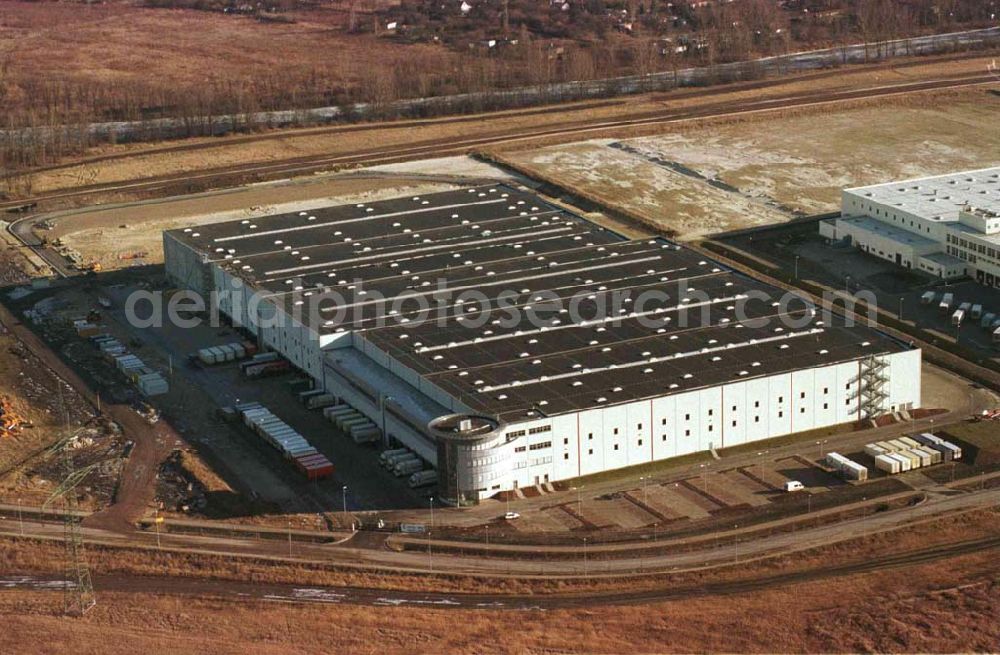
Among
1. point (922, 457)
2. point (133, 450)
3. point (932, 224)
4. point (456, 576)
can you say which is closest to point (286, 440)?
point (133, 450)

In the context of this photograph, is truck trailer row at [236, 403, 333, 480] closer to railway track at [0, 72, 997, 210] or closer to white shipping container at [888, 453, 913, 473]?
white shipping container at [888, 453, 913, 473]

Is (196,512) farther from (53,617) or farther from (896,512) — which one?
(896,512)

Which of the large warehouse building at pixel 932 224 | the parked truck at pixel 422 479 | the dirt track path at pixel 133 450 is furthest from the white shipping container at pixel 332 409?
the large warehouse building at pixel 932 224

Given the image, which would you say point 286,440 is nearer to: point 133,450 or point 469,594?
point 133,450

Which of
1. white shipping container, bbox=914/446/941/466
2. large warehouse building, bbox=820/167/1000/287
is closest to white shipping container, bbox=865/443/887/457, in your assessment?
white shipping container, bbox=914/446/941/466

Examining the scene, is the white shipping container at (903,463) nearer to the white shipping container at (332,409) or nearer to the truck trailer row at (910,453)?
the truck trailer row at (910,453)

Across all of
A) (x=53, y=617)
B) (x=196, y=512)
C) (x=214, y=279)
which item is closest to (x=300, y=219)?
(x=214, y=279)
